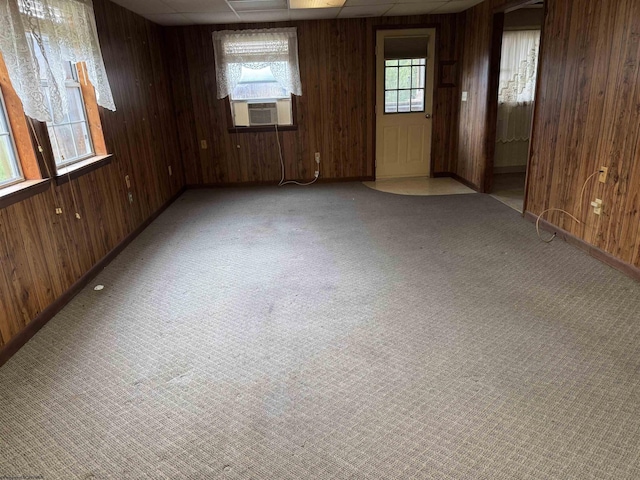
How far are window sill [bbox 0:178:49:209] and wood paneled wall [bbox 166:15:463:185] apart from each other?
11.5ft

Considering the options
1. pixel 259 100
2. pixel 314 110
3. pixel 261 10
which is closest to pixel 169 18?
pixel 261 10

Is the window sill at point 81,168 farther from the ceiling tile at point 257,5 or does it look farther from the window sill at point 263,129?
Answer: the window sill at point 263,129

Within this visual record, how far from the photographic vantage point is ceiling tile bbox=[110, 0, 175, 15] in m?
4.16

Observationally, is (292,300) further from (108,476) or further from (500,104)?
(500,104)

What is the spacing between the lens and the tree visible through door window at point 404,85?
6000 millimetres

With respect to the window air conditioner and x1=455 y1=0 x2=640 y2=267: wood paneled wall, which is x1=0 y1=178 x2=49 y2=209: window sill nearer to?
the window air conditioner

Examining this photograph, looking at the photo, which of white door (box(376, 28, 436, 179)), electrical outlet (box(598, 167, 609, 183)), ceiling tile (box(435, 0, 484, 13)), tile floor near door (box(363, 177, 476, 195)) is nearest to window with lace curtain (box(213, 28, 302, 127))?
white door (box(376, 28, 436, 179))

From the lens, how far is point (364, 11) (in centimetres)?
522

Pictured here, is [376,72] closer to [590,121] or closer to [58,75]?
[590,121]

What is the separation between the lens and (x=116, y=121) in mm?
4070

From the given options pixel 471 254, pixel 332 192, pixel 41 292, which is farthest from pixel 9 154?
pixel 332 192

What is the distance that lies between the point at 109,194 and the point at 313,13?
10.8 feet

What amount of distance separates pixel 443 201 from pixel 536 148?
50.0 inches

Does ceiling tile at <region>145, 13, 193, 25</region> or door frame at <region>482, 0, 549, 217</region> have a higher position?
ceiling tile at <region>145, 13, 193, 25</region>
